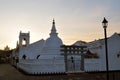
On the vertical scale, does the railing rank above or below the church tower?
below

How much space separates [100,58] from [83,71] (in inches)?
165

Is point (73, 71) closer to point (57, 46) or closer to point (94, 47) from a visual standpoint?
point (57, 46)

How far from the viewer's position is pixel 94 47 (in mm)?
39906

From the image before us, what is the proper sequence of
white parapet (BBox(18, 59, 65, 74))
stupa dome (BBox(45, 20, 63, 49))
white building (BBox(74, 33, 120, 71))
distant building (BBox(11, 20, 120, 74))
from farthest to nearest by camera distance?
stupa dome (BBox(45, 20, 63, 49)) → white building (BBox(74, 33, 120, 71)) → distant building (BBox(11, 20, 120, 74)) → white parapet (BBox(18, 59, 65, 74))

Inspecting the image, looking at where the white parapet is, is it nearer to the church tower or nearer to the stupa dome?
the stupa dome

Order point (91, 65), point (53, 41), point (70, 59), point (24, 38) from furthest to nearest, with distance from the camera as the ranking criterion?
point (24, 38), point (53, 41), point (91, 65), point (70, 59)

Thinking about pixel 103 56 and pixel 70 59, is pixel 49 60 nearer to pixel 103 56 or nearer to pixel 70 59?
pixel 70 59

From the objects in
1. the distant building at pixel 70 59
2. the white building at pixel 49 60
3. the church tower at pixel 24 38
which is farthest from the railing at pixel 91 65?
the church tower at pixel 24 38

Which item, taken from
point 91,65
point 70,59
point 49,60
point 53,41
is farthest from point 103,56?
point 49,60

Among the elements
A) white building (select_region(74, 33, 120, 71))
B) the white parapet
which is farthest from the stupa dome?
white building (select_region(74, 33, 120, 71))

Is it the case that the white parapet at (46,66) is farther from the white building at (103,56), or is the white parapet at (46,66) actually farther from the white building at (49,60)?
the white building at (103,56)

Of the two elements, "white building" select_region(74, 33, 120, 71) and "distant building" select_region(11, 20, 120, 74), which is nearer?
"distant building" select_region(11, 20, 120, 74)

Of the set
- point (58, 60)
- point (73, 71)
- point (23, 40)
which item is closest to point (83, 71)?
point (73, 71)

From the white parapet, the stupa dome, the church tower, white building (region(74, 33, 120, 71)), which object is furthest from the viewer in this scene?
the church tower
